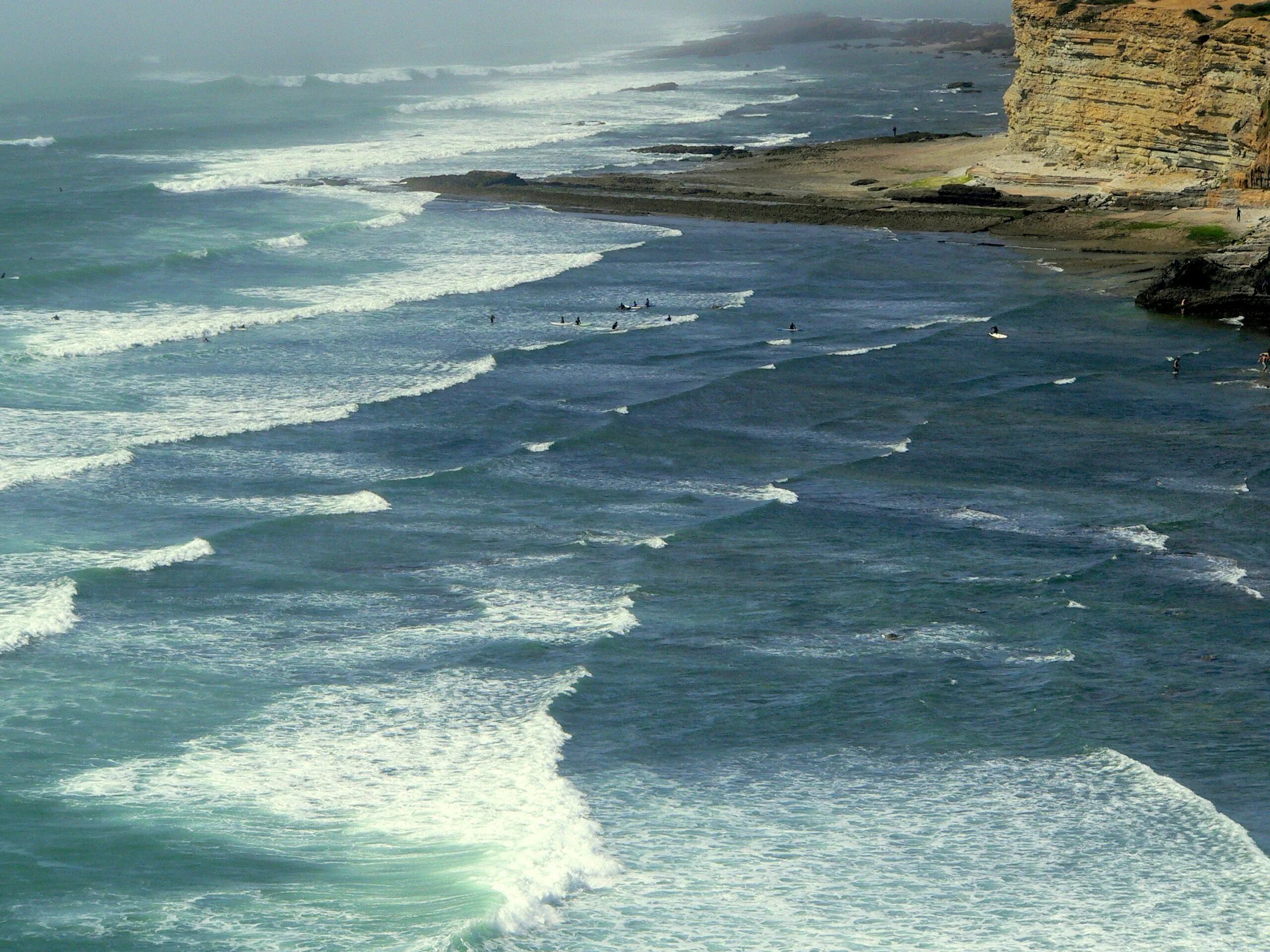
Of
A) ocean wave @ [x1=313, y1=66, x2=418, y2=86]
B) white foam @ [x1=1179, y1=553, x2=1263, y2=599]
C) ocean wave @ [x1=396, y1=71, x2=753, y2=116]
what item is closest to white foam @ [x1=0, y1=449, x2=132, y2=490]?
white foam @ [x1=1179, y1=553, x2=1263, y2=599]

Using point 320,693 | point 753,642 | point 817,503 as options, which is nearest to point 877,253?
point 817,503

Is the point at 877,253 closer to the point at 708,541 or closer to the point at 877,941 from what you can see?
the point at 708,541

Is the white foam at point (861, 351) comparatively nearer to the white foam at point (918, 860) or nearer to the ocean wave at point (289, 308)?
the ocean wave at point (289, 308)

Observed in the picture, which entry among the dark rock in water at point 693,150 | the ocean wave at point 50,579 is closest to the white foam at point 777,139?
the dark rock in water at point 693,150

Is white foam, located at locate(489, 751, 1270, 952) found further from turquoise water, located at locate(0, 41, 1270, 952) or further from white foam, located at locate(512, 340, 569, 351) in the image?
white foam, located at locate(512, 340, 569, 351)

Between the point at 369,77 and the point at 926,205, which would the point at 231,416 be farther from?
the point at 369,77

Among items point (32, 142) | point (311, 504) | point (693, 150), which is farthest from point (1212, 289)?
point (32, 142)
